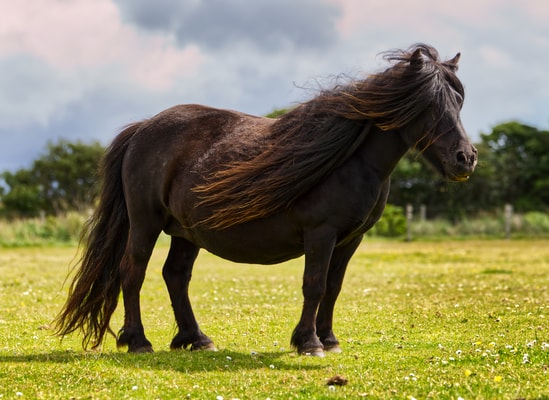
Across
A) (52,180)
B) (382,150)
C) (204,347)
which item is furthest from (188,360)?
(52,180)

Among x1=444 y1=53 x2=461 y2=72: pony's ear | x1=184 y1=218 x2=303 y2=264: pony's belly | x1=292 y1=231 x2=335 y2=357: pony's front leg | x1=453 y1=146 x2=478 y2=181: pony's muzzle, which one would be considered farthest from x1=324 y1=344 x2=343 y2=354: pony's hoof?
x1=444 y1=53 x2=461 y2=72: pony's ear

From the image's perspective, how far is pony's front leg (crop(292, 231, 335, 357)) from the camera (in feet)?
24.4

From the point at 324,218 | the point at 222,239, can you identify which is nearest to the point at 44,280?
the point at 222,239

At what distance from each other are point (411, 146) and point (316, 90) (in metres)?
1.30

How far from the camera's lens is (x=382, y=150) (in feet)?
25.0

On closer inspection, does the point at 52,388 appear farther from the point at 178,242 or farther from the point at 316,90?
the point at 316,90

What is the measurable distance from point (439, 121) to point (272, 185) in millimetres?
1807

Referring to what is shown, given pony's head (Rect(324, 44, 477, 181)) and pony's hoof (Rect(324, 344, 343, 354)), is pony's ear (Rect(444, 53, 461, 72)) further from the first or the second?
pony's hoof (Rect(324, 344, 343, 354))

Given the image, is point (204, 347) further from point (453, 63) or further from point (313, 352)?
point (453, 63)

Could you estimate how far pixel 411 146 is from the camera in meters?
7.61

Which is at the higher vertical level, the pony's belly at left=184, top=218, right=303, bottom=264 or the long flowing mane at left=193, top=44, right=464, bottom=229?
the long flowing mane at left=193, top=44, right=464, bottom=229

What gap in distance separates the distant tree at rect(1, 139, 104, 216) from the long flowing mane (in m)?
58.2

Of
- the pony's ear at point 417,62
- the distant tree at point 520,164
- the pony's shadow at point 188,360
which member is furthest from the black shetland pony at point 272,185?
the distant tree at point 520,164

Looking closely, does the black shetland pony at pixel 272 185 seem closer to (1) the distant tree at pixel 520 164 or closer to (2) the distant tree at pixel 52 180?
(1) the distant tree at pixel 520 164
